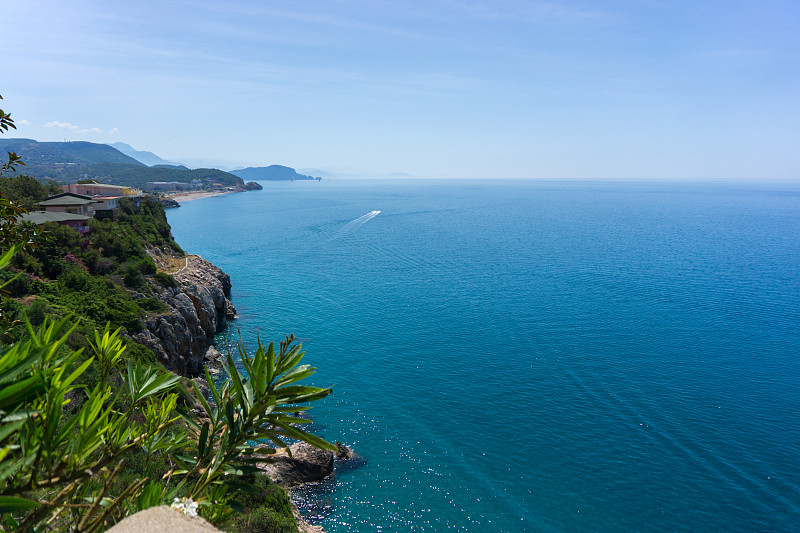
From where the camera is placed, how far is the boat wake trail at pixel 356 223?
313 ft

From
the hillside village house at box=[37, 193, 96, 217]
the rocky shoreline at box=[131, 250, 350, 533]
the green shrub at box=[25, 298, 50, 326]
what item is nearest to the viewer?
the green shrub at box=[25, 298, 50, 326]

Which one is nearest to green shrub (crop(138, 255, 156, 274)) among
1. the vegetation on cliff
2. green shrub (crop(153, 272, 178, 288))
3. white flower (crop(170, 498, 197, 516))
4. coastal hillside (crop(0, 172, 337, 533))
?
coastal hillside (crop(0, 172, 337, 533))

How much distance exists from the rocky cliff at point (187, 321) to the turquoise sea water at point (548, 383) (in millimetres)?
4138

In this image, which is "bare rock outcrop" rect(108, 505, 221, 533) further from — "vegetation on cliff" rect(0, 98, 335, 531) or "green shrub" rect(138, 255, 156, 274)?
"green shrub" rect(138, 255, 156, 274)

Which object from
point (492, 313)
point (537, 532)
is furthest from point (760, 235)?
point (537, 532)

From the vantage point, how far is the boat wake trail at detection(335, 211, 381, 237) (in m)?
95.5

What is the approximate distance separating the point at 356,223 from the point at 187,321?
247ft

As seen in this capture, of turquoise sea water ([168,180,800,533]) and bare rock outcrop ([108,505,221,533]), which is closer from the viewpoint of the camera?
bare rock outcrop ([108,505,221,533])

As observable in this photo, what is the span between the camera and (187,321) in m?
34.3

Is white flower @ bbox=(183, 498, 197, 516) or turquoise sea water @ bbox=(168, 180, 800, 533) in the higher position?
white flower @ bbox=(183, 498, 197, 516)

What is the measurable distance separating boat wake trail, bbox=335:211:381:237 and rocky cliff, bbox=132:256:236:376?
161 ft

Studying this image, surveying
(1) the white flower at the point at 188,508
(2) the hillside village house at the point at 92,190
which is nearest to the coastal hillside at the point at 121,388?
(1) the white flower at the point at 188,508

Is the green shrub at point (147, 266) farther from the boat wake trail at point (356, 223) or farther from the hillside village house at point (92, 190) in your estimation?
the boat wake trail at point (356, 223)

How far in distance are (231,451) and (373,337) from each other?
34.0 meters
